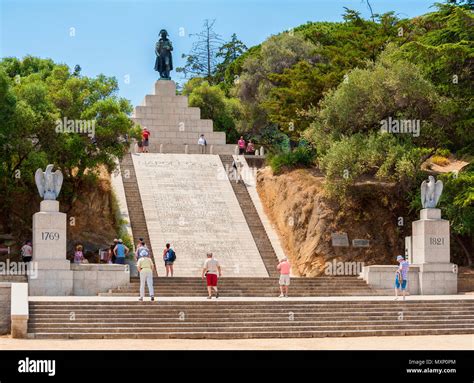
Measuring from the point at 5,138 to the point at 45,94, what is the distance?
12.7 feet

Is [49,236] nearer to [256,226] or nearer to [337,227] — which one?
[256,226]

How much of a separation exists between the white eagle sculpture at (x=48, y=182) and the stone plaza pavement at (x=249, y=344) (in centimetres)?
896

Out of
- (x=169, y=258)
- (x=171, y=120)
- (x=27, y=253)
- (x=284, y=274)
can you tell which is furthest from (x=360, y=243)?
(x=171, y=120)

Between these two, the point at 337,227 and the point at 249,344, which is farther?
the point at 337,227

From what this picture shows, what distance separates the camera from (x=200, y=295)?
119ft

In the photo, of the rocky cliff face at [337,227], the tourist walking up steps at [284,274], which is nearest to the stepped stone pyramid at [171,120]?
the rocky cliff face at [337,227]

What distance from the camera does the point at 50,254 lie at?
117 feet

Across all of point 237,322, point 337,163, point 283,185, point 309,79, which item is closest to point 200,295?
point 237,322

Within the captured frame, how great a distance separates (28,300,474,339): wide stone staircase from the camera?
28609mm

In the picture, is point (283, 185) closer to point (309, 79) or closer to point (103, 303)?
point (309, 79)

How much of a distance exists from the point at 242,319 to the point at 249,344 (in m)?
2.85

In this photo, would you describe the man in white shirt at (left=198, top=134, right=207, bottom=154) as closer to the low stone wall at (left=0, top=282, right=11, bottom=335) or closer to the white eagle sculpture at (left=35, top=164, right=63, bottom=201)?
the white eagle sculpture at (left=35, top=164, right=63, bottom=201)

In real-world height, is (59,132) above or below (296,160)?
above
